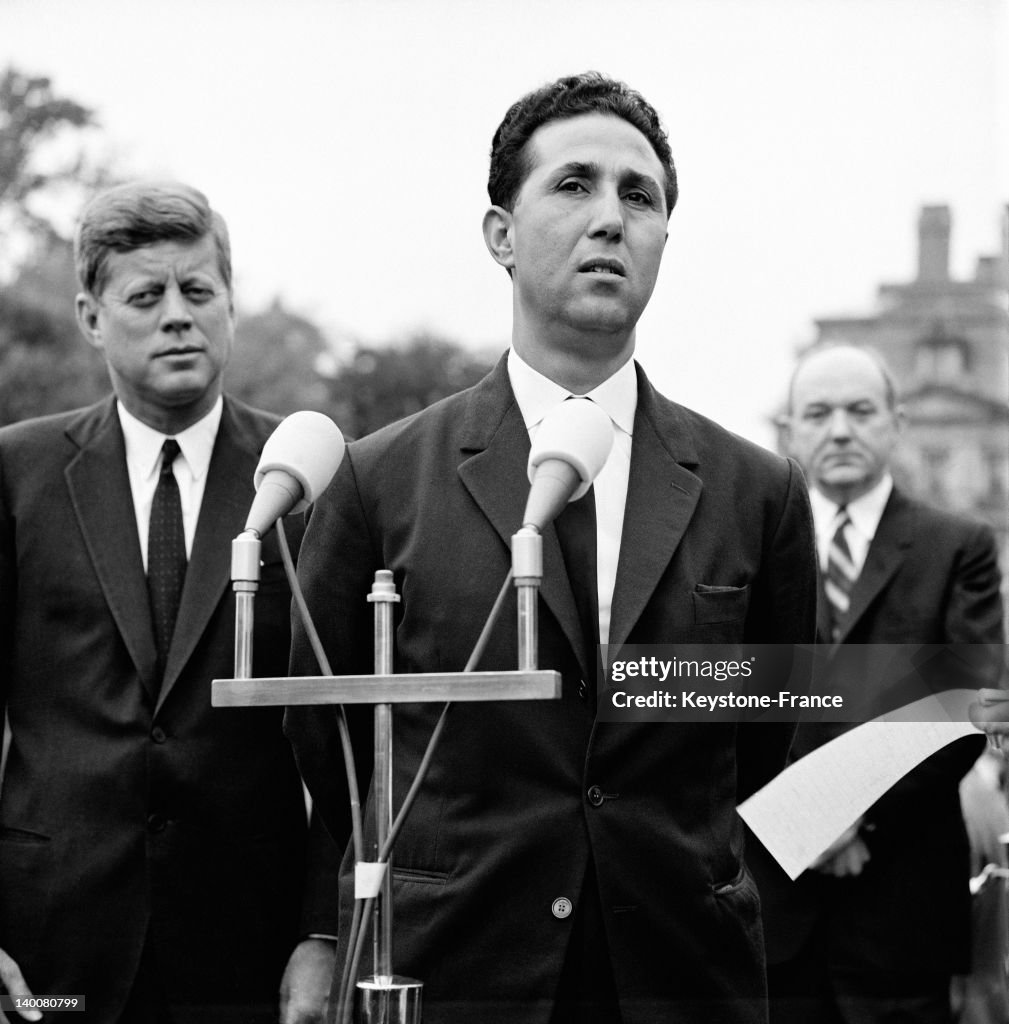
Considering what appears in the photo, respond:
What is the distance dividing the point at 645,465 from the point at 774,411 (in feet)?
4.33

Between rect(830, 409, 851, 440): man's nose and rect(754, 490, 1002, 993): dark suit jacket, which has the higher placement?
rect(830, 409, 851, 440): man's nose

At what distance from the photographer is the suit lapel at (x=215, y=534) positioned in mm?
2725

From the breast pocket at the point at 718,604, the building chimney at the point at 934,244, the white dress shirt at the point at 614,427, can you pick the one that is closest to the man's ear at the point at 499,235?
the white dress shirt at the point at 614,427

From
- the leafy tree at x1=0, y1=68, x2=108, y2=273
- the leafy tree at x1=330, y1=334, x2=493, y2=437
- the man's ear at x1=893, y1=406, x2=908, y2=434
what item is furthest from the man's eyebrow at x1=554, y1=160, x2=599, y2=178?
the leafy tree at x1=330, y1=334, x2=493, y2=437

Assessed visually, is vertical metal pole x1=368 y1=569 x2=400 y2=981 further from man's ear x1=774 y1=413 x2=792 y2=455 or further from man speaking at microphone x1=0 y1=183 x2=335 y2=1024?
man's ear x1=774 y1=413 x2=792 y2=455

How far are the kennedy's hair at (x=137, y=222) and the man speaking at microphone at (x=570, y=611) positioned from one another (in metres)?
0.77

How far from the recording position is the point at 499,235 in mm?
2502

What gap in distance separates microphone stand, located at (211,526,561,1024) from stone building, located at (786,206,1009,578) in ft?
5.44

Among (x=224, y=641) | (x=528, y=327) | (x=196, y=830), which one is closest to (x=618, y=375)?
(x=528, y=327)

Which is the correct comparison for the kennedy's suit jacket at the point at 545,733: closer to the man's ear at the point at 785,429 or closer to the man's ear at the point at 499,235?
the man's ear at the point at 499,235

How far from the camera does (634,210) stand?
2289 millimetres

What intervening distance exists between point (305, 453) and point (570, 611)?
1.65 feet

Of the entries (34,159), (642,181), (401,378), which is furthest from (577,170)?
(34,159)

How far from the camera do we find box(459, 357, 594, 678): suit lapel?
6.98ft
